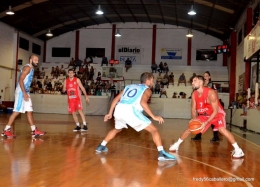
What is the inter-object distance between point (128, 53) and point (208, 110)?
1089 inches

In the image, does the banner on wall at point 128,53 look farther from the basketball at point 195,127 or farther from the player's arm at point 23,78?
the basketball at point 195,127

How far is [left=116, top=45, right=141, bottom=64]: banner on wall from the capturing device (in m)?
33.8

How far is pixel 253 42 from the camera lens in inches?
528

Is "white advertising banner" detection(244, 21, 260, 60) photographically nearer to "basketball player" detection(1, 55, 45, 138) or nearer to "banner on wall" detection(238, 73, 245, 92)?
"banner on wall" detection(238, 73, 245, 92)

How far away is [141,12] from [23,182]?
26.9 meters

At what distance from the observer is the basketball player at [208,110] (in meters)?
6.35

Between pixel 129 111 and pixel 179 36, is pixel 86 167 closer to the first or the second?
pixel 129 111

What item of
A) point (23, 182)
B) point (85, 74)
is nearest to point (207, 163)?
point (23, 182)

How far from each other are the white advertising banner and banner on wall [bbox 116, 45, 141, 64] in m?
19.0

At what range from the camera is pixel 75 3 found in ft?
85.5

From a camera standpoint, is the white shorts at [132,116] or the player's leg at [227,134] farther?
the player's leg at [227,134]

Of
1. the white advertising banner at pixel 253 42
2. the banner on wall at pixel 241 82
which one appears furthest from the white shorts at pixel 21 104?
the banner on wall at pixel 241 82

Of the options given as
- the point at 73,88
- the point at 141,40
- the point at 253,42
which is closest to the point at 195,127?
the point at 73,88

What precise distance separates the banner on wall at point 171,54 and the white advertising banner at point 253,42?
1783 centimetres
